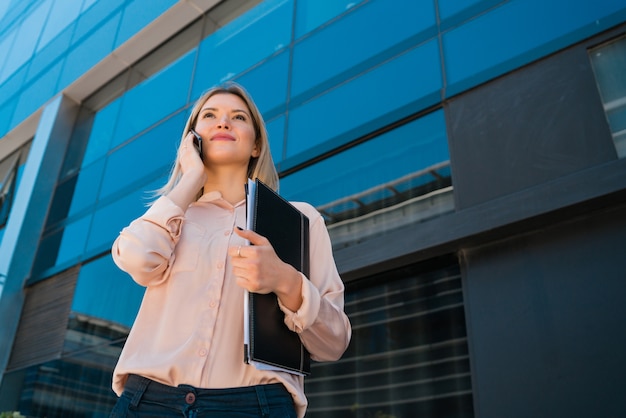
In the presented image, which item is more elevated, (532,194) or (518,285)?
(532,194)

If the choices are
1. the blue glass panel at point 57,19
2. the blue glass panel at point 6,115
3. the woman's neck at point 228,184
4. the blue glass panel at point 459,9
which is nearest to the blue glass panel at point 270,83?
the blue glass panel at point 459,9

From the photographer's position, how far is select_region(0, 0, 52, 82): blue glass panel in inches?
543

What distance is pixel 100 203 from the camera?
31.6 feet

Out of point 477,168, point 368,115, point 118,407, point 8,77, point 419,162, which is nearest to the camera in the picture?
point 118,407

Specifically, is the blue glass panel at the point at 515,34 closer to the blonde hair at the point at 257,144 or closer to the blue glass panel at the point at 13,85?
the blonde hair at the point at 257,144

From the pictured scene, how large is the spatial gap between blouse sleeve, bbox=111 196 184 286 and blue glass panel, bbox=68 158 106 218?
29.3 feet

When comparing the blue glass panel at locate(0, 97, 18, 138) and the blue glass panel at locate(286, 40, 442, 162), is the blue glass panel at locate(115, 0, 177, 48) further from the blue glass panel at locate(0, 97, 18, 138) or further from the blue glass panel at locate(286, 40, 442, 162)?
the blue glass panel at locate(286, 40, 442, 162)

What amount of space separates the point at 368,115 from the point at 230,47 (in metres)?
3.81

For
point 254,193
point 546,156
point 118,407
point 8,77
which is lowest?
point 118,407

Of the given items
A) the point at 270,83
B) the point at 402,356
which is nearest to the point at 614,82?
the point at 402,356

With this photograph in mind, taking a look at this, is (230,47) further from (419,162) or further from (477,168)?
(477,168)

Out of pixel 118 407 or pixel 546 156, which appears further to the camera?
pixel 546 156

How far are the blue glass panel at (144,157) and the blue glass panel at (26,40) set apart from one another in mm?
5940

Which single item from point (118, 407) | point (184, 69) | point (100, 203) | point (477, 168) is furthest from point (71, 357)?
point (118, 407)
